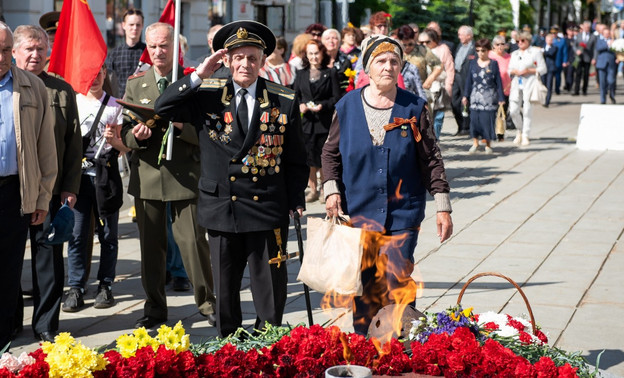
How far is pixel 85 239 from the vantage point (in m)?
7.53

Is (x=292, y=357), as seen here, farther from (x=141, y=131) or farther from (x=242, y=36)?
(x=141, y=131)

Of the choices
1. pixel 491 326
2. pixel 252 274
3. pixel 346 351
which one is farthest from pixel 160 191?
pixel 346 351

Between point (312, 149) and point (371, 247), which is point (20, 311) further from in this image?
→ point (312, 149)

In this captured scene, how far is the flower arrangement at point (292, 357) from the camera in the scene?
3.97m

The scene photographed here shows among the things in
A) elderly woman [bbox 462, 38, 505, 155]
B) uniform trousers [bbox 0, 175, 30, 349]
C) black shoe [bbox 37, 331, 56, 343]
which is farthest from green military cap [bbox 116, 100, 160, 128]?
elderly woman [bbox 462, 38, 505, 155]

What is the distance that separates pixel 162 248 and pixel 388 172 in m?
2.18

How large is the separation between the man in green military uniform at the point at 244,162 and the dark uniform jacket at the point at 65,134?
1.14 meters

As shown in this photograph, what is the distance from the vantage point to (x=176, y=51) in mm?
6527

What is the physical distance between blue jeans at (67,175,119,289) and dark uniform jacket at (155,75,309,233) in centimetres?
200

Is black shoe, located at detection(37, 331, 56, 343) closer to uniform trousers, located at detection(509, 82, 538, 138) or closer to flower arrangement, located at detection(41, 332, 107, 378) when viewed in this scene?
flower arrangement, located at detection(41, 332, 107, 378)

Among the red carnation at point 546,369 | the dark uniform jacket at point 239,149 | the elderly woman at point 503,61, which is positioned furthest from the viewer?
the elderly woman at point 503,61

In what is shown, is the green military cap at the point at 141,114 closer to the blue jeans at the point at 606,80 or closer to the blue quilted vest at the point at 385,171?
the blue quilted vest at the point at 385,171

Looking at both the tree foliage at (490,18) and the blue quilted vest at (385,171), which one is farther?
the tree foliage at (490,18)

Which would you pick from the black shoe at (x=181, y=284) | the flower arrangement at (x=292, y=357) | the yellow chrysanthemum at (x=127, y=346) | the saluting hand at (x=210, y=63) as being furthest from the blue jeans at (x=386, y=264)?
the black shoe at (x=181, y=284)
